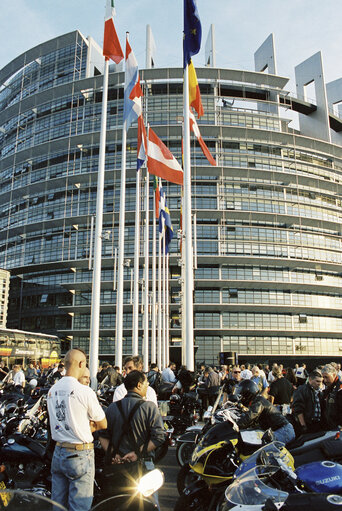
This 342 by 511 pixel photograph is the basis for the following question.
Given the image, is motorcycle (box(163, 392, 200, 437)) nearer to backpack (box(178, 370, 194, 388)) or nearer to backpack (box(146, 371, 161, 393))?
backpack (box(178, 370, 194, 388))

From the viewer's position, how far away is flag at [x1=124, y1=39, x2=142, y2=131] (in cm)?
1593

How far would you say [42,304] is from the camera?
48844 mm

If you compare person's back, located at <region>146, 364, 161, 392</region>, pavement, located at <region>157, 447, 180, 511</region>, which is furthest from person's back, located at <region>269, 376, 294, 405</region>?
person's back, located at <region>146, 364, 161, 392</region>

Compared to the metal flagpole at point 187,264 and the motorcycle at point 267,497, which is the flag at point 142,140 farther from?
the motorcycle at point 267,497

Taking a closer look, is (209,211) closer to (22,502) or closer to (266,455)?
(266,455)

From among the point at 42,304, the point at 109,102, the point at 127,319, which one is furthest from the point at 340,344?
the point at 109,102

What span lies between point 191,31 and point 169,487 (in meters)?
14.5

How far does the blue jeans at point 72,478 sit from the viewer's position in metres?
3.36

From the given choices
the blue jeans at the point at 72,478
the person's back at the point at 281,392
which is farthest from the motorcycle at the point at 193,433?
the person's back at the point at 281,392

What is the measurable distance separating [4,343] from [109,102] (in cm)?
3591

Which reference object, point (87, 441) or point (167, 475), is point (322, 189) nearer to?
point (167, 475)

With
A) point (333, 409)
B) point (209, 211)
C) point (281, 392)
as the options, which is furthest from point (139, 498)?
point (209, 211)

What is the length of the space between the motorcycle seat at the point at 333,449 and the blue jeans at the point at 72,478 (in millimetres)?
2439

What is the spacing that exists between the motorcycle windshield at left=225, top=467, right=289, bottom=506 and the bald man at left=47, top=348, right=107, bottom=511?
1230 millimetres
